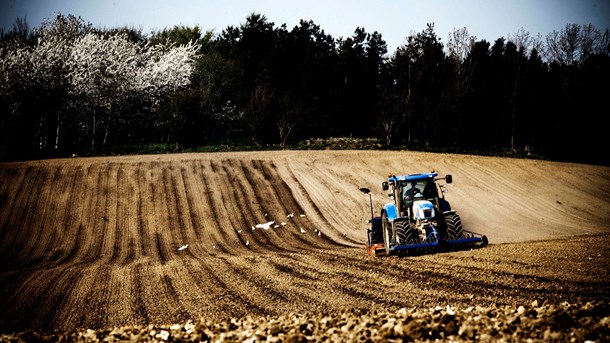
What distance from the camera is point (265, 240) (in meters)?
17.5

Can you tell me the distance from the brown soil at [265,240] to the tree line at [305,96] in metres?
6.19

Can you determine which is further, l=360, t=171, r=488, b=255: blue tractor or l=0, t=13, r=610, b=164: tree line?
l=0, t=13, r=610, b=164: tree line

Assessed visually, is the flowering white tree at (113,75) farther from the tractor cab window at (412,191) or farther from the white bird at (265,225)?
the tractor cab window at (412,191)

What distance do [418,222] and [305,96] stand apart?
34.5 metres

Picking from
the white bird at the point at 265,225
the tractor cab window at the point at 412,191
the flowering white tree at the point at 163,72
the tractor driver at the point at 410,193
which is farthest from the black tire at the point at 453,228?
the flowering white tree at the point at 163,72

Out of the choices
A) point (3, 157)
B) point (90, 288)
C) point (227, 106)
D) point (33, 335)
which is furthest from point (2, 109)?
point (33, 335)

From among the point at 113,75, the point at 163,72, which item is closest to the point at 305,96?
the point at 163,72

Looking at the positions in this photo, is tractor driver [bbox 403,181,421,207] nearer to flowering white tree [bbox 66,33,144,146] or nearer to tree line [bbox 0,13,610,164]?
tree line [bbox 0,13,610,164]

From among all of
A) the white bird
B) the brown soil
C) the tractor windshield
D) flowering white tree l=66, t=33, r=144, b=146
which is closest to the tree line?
flowering white tree l=66, t=33, r=144, b=146

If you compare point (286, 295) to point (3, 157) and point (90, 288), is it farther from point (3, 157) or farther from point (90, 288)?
point (3, 157)

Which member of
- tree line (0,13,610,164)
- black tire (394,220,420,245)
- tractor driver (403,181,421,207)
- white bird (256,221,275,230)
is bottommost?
white bird (256,221,275,230)

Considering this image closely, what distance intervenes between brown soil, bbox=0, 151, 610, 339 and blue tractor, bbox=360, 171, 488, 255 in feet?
1.44

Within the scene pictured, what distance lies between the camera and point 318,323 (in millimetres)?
6508

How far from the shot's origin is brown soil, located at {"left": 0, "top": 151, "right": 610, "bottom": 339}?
9117 millimetres
